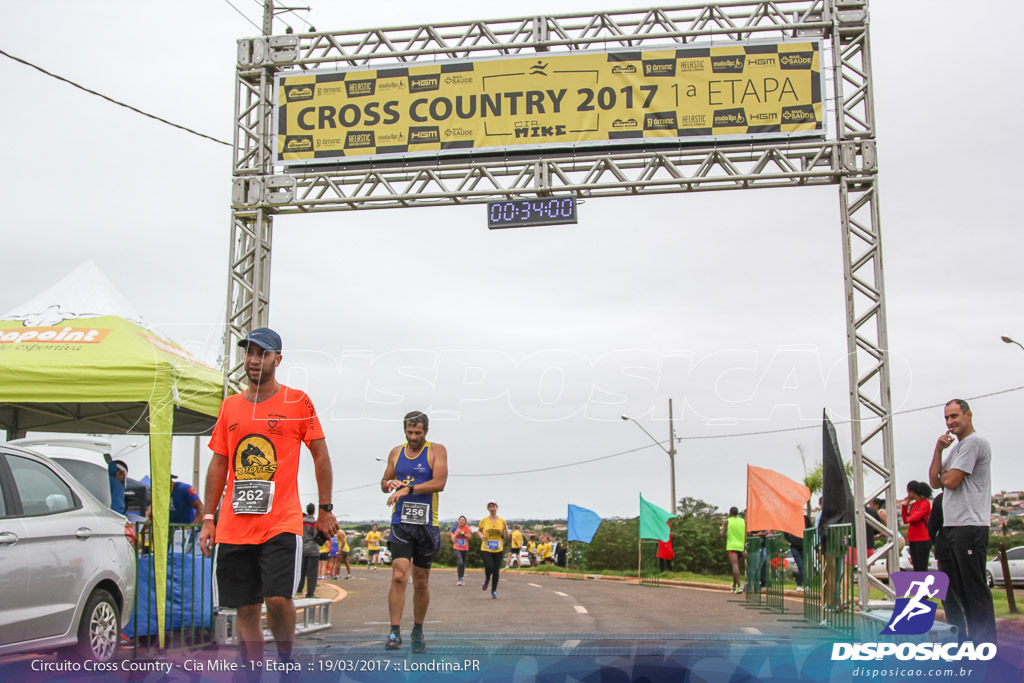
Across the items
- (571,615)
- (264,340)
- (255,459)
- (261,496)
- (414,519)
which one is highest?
(264,340)

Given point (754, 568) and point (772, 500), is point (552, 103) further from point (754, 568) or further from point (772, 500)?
point (754, 568)

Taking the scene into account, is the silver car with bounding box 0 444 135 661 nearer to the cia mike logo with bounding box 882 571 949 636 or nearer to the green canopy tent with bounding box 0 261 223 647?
the green canopy tent with bounding box 0 261 223 647

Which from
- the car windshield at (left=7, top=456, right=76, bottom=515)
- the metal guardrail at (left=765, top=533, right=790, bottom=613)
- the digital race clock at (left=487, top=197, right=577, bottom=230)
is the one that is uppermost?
the digital race clock at (left=487, top=197, right=577, bottom=230)

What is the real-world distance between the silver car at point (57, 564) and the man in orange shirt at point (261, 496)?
4.67 ft

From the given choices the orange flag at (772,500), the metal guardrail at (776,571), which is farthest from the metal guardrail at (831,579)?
the orange flag at (772,500)

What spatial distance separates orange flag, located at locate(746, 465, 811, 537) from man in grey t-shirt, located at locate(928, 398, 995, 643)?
8856mm

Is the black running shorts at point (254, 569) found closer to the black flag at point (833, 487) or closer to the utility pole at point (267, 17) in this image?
the black flag at point (833, 487)

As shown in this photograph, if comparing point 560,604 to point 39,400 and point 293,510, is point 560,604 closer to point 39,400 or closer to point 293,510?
point 39,400

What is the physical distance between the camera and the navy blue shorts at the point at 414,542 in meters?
8.77

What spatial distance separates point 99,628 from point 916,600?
6.14 metres

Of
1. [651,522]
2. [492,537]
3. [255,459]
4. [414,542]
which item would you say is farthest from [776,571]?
[255,459]

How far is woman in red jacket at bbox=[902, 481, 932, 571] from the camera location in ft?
45.9

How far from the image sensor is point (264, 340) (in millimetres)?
6492

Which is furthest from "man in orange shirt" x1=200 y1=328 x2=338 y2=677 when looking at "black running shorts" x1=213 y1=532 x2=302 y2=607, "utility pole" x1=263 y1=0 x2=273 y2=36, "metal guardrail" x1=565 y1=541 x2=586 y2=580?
"metal guardrail" x1=565 y1=541 x2=586 y2=580
